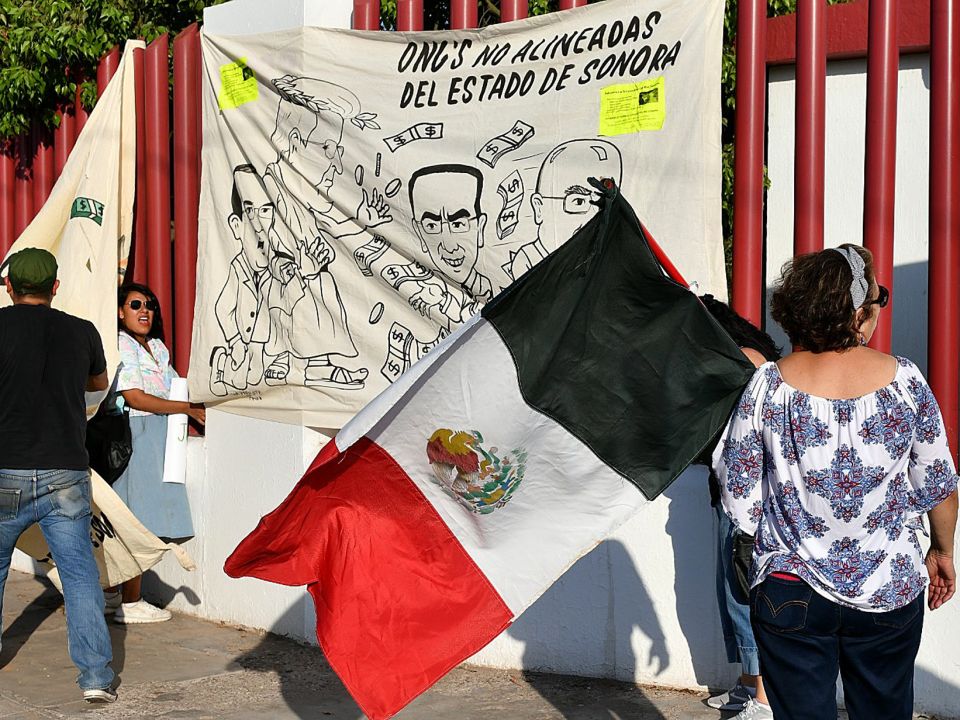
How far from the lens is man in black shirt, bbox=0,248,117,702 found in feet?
17.1

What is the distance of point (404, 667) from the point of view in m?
3.88

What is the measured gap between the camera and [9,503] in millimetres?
5199

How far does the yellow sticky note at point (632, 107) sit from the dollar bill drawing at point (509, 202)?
45 centimetres

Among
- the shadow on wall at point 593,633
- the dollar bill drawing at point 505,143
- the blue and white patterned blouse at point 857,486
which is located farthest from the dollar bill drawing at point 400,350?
the blue and white patterned blouse at point 857,486

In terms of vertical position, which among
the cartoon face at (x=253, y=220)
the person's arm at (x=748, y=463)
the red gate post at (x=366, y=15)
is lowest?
the person's arm at (x=748, y=463)

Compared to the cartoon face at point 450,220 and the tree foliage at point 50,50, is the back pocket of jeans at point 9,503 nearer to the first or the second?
the cartoon face at point 450,220

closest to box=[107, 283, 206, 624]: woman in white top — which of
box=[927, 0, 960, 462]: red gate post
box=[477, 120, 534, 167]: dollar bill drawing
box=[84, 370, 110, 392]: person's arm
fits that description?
box=[84, 370, 110, 392]: person's arm

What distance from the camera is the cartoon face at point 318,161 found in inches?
238

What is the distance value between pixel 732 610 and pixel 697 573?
509 mm

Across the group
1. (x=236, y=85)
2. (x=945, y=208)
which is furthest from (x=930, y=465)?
(x=236, y=85)

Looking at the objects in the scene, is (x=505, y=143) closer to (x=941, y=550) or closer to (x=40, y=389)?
(x=40, y=389)

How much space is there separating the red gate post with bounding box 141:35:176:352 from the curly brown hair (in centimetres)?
477

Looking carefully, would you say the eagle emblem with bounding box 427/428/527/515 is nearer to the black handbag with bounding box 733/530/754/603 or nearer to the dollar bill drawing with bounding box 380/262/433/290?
the black handbag with bounding box 733/530/754/603

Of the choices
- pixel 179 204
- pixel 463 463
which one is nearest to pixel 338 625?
pixel 463 463
